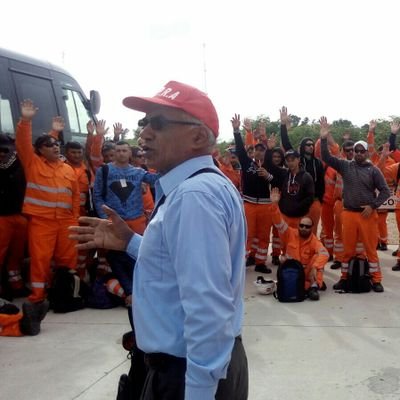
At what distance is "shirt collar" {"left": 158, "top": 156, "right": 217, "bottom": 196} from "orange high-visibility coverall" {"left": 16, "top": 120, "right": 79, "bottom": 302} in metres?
4.03

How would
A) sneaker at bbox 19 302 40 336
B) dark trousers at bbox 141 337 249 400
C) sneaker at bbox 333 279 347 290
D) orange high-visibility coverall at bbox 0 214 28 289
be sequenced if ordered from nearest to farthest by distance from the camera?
dark trousers at bbox 141 337 249 400 < sneaker at bbox 19 302 40 336 < orange high-visibility coverall at bbox 0 214 28 289 < sneaker at bbox 333 279 347 290

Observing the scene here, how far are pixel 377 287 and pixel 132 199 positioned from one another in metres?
3.05

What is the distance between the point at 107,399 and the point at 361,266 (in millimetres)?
3760

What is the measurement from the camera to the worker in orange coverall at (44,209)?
5512 millimetres

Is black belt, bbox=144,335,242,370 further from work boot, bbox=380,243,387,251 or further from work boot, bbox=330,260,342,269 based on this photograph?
work boot, bbox=380,243,387,251

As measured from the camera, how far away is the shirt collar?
5.38 feet

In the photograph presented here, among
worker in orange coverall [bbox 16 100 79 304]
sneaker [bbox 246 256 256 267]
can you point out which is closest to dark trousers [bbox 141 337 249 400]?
worker in orange coverall [bbox 16 100 79 304]

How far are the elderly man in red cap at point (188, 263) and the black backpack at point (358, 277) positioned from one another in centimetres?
481

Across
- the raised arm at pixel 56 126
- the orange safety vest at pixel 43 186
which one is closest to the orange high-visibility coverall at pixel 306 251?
the orange safety vest at pixel 43 186

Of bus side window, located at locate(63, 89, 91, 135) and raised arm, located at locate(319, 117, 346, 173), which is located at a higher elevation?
bus side window, located at locate(63, 89, 91, 135)

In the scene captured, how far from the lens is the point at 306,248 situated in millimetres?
6375

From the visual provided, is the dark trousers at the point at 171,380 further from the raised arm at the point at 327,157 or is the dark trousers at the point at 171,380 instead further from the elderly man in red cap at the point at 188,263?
the raised arm at the point at 327,157

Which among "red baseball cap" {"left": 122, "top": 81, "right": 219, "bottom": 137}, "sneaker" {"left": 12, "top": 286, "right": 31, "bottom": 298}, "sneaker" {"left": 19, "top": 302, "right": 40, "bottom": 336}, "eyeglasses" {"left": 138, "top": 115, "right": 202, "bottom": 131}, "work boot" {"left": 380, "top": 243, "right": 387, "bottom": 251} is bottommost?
"work boot" {"left": 380, "top": 243, "right": 387, "bottom": 251}

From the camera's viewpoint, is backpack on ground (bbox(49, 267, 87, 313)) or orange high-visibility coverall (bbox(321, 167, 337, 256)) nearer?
backpack on ground (bbox(49, 267, 87, 313))
